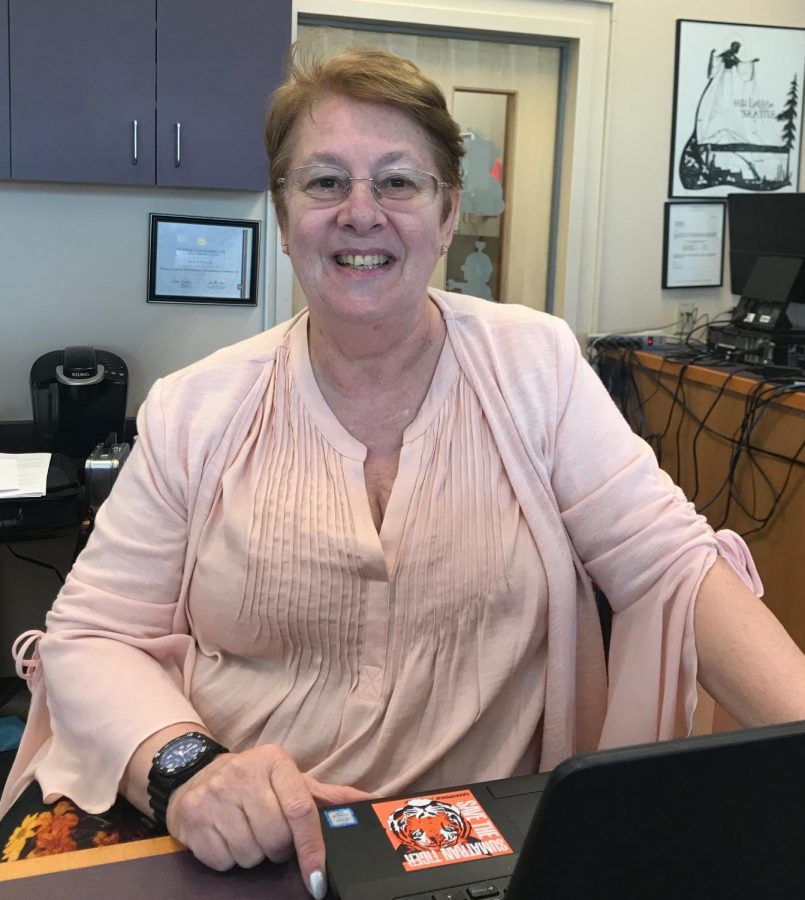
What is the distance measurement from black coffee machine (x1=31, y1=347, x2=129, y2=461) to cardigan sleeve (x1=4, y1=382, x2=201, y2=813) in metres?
1.65

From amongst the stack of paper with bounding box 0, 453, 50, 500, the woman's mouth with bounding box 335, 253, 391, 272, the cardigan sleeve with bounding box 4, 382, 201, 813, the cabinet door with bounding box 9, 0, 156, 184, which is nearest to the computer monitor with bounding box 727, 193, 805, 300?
the cabinet door with bounding box 9, 0, 156, 184

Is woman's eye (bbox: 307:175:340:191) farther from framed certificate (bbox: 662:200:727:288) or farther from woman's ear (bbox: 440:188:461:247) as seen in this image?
framed certificate (bbox: 662:200:727:288)

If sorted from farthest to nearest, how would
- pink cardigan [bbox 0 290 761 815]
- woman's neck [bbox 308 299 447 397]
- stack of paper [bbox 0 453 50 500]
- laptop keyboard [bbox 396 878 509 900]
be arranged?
stack of paper [bbox 0 453 50 500] < woman's neck [bbox 308 299 447 397] < pink cardigan [bbox 0 290 761 815] < laptop keyboard [bbox 396 878 509 900]

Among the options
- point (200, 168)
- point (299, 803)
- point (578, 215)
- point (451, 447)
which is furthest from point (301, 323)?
point (578, 215)

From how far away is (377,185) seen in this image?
1.21 meters

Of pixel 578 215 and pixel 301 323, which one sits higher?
pixel 578 215

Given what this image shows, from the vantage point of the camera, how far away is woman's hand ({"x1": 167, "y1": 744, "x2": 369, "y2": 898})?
74cm

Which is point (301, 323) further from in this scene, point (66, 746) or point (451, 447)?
point (66, 746)

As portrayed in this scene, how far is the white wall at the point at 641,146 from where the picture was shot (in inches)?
133

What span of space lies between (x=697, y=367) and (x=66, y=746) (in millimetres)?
2407

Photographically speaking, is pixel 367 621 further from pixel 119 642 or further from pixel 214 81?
pixel 214 81

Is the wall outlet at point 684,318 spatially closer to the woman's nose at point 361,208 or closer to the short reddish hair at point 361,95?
the short reddish hair at point 361,95

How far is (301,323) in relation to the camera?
1356 millimetres

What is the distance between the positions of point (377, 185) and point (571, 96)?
2.47 m
